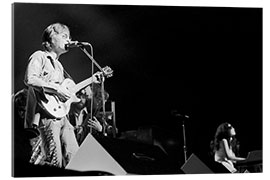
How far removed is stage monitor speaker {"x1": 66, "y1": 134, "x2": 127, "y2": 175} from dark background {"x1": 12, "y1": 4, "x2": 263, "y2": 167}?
0.87 feet

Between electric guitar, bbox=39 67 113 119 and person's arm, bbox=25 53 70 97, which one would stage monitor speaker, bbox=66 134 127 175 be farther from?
person's arm, bbox=25 53 70 97

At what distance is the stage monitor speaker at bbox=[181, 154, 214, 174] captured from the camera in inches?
243

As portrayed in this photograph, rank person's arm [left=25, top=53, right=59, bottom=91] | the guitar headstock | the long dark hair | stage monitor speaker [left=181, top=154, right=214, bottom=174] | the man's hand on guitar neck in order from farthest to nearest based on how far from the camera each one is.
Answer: the long dark hair
stage monitor speaker [left=181, top=154, right=214, bottom=174]
the guitar headstock
the man's hand on guitar neck
person's arm [left=25, top=53, right=59, bottom=91]

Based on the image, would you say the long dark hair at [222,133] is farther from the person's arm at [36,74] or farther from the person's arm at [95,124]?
the person's arm at [36,74]

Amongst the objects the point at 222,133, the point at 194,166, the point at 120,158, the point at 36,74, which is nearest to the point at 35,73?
the point at 36,74

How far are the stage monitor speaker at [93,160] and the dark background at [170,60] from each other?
26cm

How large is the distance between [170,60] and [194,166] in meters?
0.93

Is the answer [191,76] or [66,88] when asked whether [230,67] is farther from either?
[66,88]

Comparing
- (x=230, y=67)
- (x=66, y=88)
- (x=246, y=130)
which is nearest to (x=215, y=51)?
(x=230, y=67)

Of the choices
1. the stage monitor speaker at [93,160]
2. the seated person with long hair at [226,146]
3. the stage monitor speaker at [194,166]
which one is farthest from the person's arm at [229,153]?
the stage monitor speaker at [93,160]

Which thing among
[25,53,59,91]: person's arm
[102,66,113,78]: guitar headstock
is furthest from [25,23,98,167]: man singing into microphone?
[102,66,113,78]: guitar headstock

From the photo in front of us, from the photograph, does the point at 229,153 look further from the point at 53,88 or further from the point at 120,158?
the point at 53,88

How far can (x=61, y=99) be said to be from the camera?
19.2 ft

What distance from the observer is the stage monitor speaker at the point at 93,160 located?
586 centimetres
